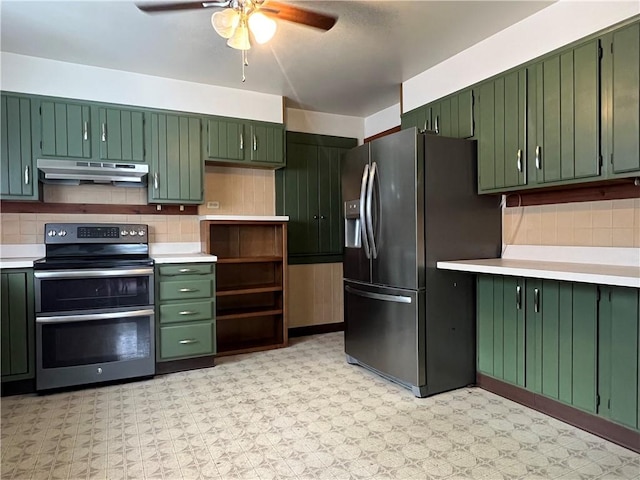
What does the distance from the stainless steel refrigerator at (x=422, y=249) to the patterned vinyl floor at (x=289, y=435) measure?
252 mm

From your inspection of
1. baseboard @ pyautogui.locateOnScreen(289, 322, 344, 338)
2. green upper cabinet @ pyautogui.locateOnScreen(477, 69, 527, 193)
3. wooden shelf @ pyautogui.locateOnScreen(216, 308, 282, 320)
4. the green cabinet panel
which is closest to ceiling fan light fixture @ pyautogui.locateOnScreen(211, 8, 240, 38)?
green upper cabinet @ pyautogui.locateOnScreen(477, 69, 527, 193)

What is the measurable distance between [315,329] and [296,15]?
3.43 m

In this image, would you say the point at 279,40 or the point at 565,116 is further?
the point at 279,40

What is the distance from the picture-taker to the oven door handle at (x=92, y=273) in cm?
299

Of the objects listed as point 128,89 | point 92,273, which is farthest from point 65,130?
point 92,273

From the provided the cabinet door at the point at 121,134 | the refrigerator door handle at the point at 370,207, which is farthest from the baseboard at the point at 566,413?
the cabinet door at the point at 121,134

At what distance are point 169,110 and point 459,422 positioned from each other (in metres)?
3.43

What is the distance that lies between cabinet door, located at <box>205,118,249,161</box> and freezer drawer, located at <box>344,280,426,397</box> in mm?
1674

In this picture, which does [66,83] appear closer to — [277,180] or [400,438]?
[277,180]

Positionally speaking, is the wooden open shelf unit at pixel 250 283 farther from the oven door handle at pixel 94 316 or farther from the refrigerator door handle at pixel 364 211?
the refrigerator door handle at pixel 364 211

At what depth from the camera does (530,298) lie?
104 inches

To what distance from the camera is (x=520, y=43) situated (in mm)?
2719

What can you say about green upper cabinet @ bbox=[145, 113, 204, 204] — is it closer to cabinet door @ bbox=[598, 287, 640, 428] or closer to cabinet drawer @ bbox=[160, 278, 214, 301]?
cabinet drawer @ bbox=[160, 278, 214, 301]

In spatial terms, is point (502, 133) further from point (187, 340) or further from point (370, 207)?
point (187, 340)
